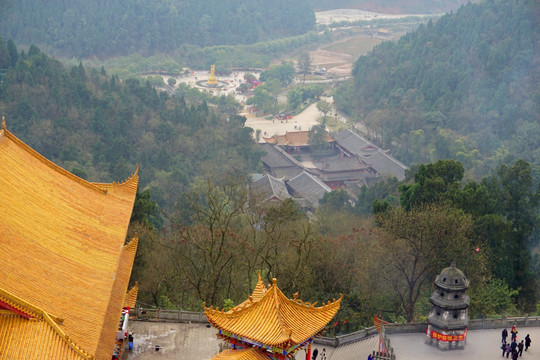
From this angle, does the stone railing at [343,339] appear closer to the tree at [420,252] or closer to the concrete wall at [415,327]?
the concrete wall at [415,327]

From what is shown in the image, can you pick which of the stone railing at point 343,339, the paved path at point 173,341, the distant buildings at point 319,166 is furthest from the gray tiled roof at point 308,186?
the paved path at point 173,341

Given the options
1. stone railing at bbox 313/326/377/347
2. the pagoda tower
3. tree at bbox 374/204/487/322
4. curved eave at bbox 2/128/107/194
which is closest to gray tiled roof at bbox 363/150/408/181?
tree at bbox 374/204/487/322

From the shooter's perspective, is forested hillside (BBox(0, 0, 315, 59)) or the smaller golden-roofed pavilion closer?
the smaller golden-roofed pavilion

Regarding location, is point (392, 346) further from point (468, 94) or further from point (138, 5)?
point (138, 5)

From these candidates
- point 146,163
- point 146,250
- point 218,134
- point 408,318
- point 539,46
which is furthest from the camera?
point 539,46

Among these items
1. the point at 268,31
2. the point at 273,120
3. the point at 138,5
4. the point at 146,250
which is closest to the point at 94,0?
the point at 138,5

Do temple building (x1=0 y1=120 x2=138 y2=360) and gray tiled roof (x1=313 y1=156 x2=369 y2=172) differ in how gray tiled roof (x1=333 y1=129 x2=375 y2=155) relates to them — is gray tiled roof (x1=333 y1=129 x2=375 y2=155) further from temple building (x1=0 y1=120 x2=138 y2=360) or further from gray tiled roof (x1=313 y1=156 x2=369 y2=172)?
temple building (x1=0 y1=120 x2=138 y2=360)
